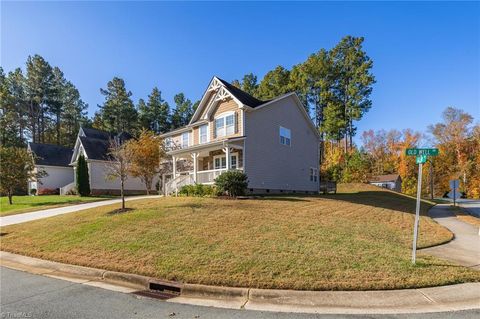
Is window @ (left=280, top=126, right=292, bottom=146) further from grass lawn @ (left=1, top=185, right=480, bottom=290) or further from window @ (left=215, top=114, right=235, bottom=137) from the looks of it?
grass lawn @ (left=1, top=185, right=480, bottom=290)

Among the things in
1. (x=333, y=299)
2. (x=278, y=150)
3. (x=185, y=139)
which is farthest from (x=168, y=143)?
(x=333, y=299)

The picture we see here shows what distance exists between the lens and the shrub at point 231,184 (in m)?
16.4

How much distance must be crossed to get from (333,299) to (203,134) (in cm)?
2017

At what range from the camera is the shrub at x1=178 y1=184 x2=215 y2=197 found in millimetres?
17047

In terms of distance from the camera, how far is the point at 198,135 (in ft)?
80.8

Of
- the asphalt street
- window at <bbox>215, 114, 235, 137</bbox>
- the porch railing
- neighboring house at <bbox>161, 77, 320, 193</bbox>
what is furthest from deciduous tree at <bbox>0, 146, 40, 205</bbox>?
the asphalt street

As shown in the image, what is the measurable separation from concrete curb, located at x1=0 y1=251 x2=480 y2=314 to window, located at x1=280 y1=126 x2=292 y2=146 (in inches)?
728

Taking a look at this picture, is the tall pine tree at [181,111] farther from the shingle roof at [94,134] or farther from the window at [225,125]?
the window at [225,125]

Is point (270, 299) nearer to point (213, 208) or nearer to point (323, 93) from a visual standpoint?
point (213, 208)

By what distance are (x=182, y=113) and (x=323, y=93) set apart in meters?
28.8

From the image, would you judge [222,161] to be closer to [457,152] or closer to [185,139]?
[185,139]

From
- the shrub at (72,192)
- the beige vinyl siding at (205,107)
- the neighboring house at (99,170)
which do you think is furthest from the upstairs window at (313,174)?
the shrub at (72,192)

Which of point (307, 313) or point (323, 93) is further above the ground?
point (323, 93)

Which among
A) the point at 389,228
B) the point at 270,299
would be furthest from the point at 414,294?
the point at 389,228
